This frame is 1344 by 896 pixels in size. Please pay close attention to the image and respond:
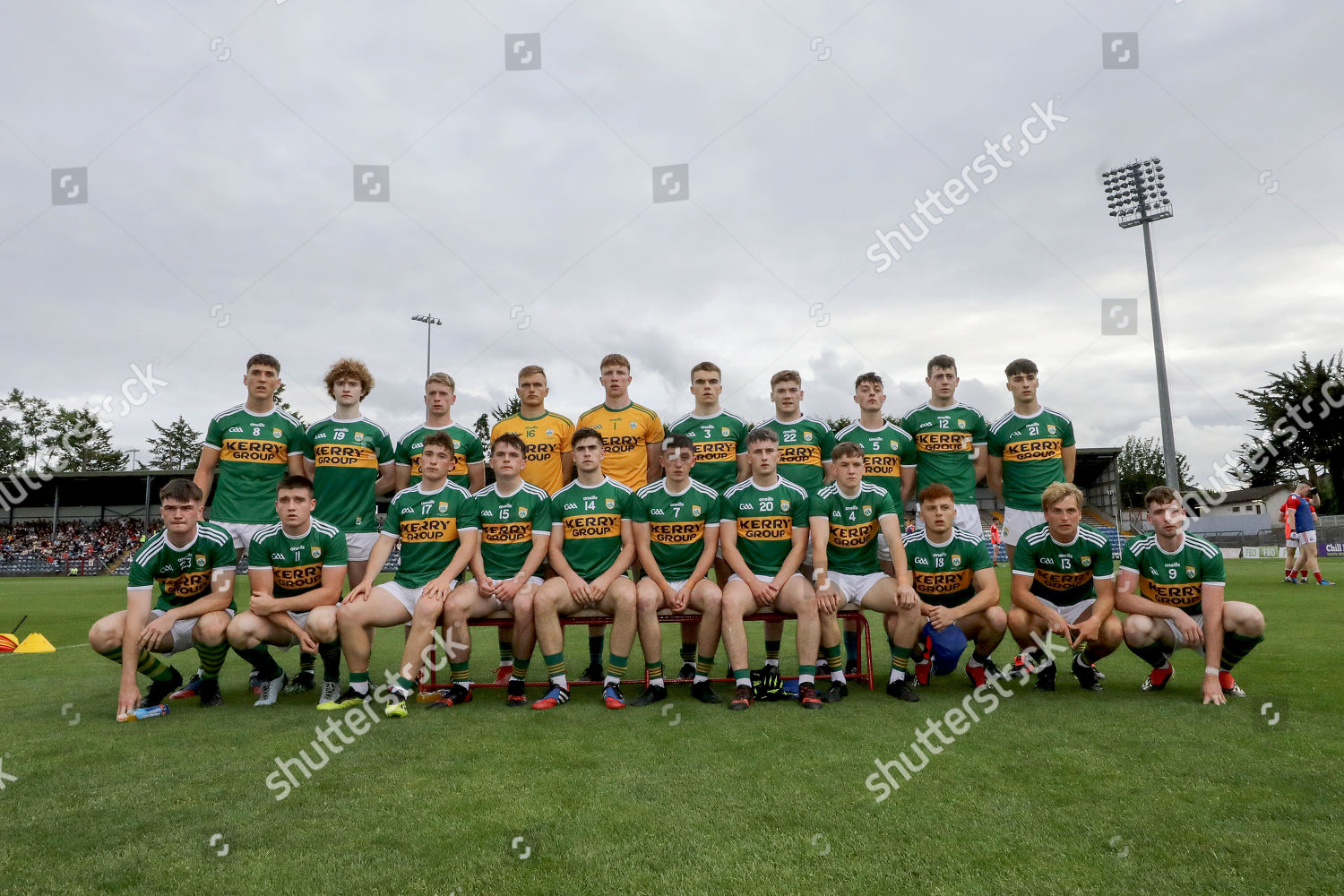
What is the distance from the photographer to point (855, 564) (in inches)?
227

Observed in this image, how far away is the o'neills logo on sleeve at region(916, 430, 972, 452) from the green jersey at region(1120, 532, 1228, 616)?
1.71 metres

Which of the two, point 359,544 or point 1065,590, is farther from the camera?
point 359,544

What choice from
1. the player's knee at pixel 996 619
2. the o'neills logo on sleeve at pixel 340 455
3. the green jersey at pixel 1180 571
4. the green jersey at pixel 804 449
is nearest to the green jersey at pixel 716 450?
the green jersey at pixel 804 449

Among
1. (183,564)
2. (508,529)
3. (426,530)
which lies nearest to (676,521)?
(508,529)

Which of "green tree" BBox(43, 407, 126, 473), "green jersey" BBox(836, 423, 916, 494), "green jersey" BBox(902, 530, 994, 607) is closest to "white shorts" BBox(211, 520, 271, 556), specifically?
"green jersey" BBox(836, 423, 916, 494)

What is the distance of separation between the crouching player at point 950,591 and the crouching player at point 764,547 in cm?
85

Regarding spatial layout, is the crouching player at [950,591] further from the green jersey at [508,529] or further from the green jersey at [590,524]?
the green jersey at [508,529]

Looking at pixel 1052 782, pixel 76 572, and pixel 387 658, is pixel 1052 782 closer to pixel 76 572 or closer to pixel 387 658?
pixel 387 658

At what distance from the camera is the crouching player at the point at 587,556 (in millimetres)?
5301

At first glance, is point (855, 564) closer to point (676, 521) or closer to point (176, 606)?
point (676, 521)

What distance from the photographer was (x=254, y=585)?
5.35 meters

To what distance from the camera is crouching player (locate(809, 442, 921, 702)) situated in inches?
208

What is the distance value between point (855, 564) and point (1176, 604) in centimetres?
212

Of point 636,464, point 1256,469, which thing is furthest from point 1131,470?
point 636,464
